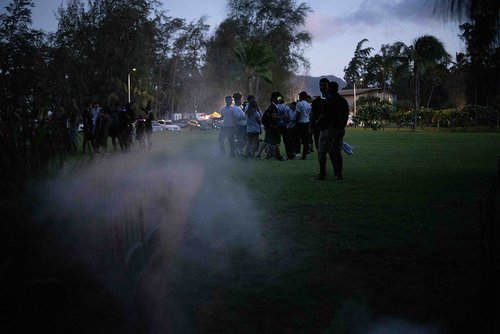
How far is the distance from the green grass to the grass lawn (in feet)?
0.04

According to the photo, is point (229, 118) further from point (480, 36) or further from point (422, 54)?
point (422, 54)

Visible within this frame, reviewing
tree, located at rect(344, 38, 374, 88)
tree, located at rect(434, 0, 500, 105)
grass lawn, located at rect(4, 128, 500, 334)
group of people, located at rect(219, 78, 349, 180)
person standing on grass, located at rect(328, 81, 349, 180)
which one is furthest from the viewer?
tree, located at rect(344, 38, 374, 88)

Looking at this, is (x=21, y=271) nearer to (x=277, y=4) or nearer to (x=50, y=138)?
(x=50, y=138)

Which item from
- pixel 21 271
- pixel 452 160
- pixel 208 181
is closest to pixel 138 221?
pixel 21 271

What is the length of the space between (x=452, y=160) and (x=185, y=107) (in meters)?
102

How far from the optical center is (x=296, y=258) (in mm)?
4871

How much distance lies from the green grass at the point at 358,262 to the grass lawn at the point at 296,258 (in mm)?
11

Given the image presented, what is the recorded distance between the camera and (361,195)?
28.5 feet

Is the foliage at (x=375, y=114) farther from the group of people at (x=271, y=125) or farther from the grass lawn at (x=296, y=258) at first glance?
the grass lawn at (x=296, y=258)

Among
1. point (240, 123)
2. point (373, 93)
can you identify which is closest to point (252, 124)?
point (240, 123)

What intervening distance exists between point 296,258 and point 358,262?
1.72 ft

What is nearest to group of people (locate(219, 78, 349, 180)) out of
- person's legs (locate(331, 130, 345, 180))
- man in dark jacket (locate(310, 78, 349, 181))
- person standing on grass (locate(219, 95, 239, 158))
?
person standing on grass (locate(219, 95, 239, 158))

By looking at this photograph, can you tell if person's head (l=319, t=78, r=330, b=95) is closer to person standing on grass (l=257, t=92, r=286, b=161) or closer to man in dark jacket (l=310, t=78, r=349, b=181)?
man in dark jacket (l=310, t=78, r=349, b=181)

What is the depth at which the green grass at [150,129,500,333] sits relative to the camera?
11.5ft
